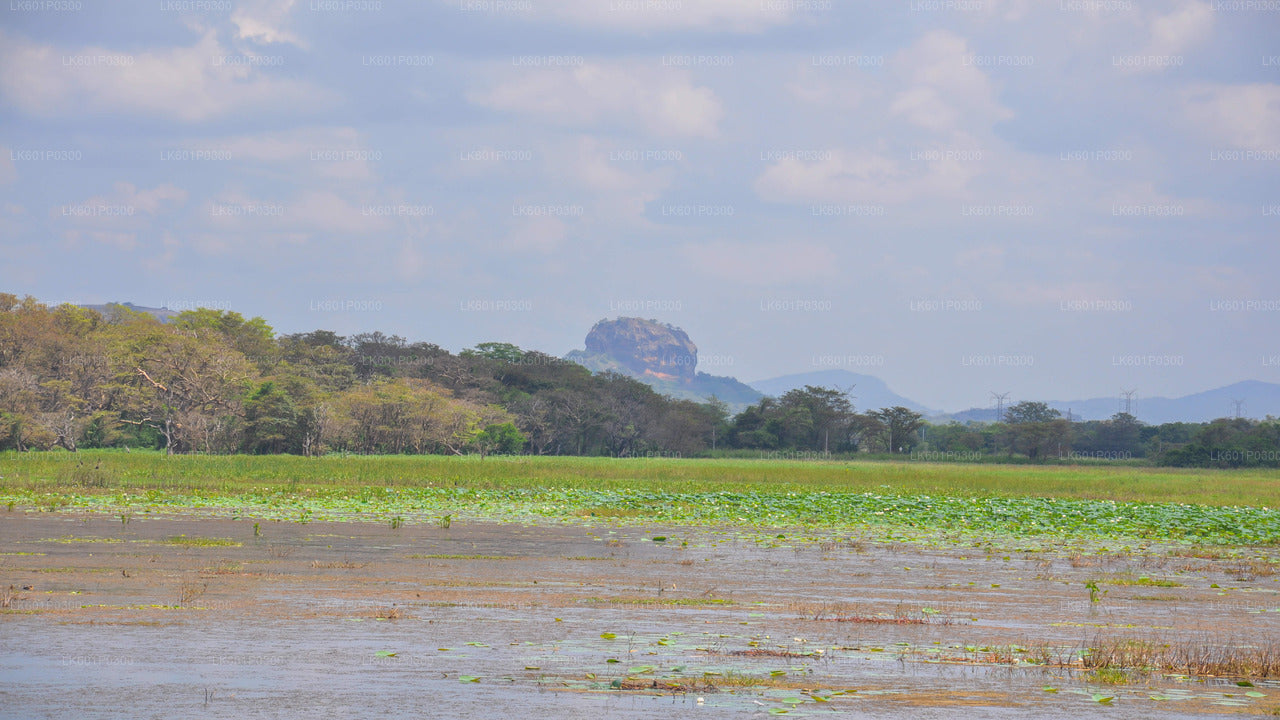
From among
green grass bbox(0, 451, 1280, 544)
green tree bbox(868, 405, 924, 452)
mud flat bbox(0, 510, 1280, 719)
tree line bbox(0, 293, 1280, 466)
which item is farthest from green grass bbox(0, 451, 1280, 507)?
green tree bbox(868, 405, 924, 452)

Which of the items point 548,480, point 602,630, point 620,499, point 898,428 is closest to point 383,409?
point 548,480

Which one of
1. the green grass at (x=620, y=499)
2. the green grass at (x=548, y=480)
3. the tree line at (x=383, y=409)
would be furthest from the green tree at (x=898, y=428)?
the green grass at (x=620, y=499)

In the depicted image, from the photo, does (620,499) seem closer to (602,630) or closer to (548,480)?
(548,480)

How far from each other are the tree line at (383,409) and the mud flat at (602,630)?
48.0 metres

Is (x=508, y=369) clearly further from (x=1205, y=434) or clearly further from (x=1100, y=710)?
(x=1100, y=710)

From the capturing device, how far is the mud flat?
777cm

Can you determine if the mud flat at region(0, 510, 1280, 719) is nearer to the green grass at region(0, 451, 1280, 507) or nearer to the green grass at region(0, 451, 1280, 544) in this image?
the green grass at region(0, 451, 1280, 544)

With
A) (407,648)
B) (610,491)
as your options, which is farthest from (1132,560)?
(610,491)

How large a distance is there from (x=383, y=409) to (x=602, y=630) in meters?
64.0

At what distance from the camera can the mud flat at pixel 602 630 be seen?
7766 mm

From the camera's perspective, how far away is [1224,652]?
32.0ft

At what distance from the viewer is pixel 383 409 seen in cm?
7194

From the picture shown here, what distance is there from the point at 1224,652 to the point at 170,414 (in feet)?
214

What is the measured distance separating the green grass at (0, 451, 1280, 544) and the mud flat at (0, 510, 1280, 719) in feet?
20.3
